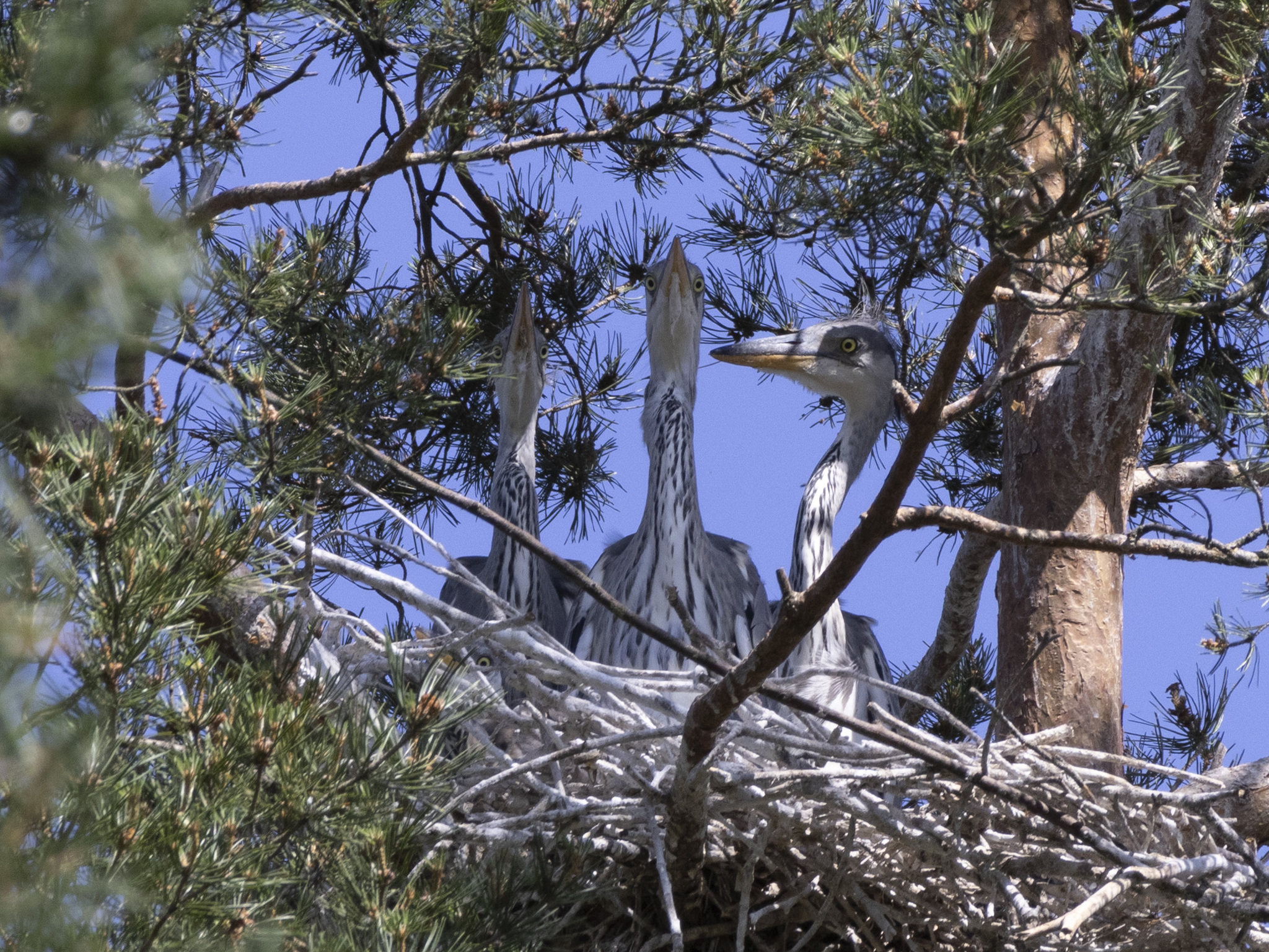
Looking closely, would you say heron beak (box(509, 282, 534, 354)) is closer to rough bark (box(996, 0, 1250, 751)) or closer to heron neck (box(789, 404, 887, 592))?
heron neck (box(789, 404, 887, 592))

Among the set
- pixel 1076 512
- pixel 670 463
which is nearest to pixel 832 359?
pixel 670 463

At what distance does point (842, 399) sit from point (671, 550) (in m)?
0.76

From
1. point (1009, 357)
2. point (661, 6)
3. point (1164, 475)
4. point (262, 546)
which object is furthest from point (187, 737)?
point (1164, 475)

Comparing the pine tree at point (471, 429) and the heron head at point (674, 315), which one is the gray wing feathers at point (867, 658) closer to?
the pine tree at point (471, 429)

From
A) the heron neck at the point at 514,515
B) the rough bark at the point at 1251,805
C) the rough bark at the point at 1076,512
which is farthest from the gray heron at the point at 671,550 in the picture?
the rough bark at the point at 1251,805

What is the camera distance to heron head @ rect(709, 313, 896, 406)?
3.38 meters

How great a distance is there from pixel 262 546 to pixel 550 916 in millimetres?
610

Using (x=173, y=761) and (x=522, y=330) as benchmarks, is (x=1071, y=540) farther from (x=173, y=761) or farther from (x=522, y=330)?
(x=522, y=330)

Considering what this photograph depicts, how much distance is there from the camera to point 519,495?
3.49 m

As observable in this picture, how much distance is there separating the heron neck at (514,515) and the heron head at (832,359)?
2.09 ft

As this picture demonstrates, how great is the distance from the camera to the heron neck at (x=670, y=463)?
3168mm

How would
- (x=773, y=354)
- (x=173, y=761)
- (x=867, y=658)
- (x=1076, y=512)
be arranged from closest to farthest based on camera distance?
(x=173, y=761) < (x=1076, y=512) < (x=867, y=658) < (x=773, y=354)

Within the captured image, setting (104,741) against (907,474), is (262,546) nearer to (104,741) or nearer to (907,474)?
(104,741)

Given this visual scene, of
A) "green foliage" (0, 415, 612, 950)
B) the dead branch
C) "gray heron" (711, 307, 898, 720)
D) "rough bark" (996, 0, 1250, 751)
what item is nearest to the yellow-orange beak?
"gray heron" (711, 307, 898, 720)
